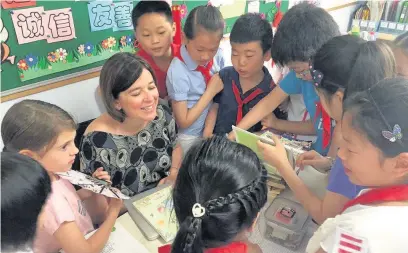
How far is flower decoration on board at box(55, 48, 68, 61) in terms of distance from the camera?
1.64 metres

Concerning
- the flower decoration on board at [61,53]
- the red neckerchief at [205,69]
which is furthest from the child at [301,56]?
the flower decoration on board at [61,53]

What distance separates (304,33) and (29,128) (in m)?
1.03

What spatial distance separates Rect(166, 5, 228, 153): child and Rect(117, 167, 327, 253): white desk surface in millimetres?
561

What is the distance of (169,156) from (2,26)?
0.90 m

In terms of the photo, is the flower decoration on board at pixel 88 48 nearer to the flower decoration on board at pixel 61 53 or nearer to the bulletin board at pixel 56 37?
the bulletin board at pixel 56 37

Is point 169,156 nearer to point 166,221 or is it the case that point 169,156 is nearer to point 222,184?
point 166,221

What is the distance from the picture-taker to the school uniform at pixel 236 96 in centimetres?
165

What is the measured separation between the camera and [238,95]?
5.44ft

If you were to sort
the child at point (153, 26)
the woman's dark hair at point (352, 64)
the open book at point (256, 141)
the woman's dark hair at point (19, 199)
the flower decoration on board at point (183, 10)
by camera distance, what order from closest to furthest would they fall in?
the woman's dark hair at point (19, 199) → the woman's dark hair at point (352, 64) → the open book at point (256, 141) → the child at point (153, 26) → the flower decoration on board at point (183, 10)

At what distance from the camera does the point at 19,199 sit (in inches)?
26.0

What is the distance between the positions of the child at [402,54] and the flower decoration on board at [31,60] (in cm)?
156

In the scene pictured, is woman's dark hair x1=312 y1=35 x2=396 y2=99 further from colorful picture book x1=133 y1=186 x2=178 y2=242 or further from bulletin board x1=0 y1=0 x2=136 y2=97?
bulletin board x1=0 y1=0 x2=136 y2=97

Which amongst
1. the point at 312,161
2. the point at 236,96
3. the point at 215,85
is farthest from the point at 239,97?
the point at 312,161

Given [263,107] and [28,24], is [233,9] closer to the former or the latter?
[263,107]
